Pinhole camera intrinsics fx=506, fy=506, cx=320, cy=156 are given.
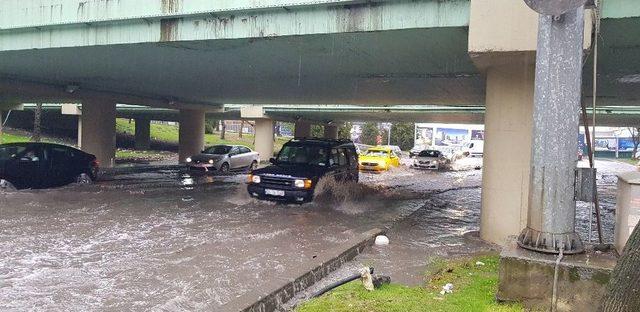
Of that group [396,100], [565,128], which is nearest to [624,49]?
[565,128]

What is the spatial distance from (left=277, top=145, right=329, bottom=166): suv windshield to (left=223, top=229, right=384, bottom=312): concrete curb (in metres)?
5.27

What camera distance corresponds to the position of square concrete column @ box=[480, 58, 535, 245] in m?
8.46

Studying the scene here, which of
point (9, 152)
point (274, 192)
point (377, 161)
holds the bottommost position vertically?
point (274, 192)

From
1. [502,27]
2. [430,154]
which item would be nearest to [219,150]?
[430,154]

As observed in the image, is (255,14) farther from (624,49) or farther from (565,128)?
(624,49)

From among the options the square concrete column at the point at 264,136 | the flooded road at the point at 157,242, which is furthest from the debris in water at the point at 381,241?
the square concrete column at the point at 264,136

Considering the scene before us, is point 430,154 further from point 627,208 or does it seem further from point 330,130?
point 627,208

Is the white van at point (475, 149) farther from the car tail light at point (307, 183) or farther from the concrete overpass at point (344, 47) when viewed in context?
the car tail light at point (307, 183)

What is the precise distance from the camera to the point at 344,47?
10273mm

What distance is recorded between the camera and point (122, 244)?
8492mm

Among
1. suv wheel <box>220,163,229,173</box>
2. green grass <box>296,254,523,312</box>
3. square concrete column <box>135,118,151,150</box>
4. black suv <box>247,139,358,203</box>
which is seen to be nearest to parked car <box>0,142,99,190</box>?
black suv <box>247,139,358,203</box>

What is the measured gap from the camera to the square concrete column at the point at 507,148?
27.8 ft

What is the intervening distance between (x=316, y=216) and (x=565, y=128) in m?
7.65

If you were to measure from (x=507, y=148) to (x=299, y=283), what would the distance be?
184 inches
